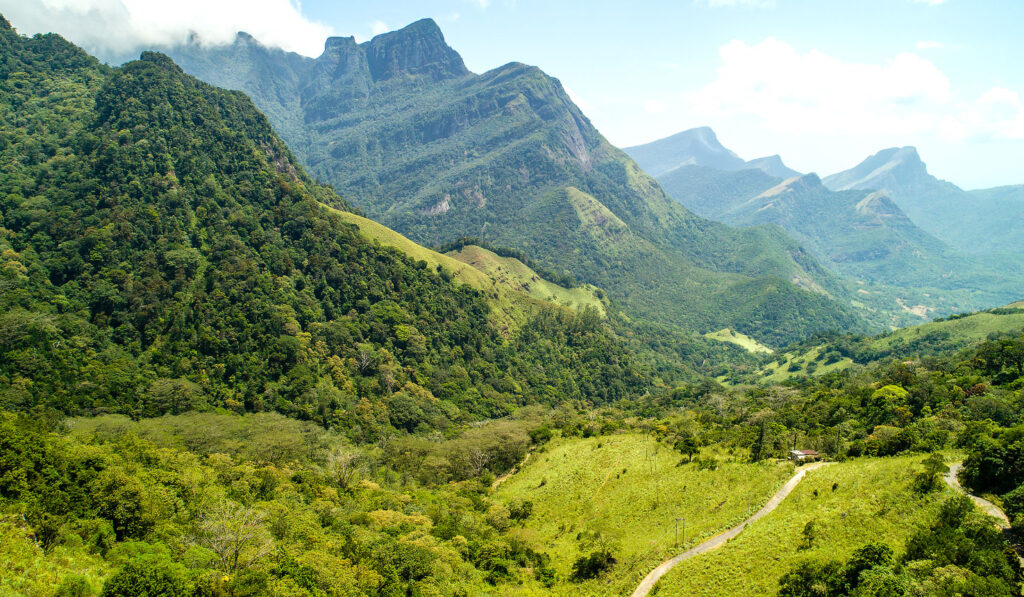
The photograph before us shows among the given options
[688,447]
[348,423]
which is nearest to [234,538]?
[688,447]

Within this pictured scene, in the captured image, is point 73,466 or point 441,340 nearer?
point 73,466

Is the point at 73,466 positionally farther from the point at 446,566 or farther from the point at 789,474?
the point at 789,474

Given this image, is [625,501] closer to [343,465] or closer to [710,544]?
[710,544]

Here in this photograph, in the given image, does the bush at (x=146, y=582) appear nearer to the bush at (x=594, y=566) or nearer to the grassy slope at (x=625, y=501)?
the grassy slope at (x=625, y=501)

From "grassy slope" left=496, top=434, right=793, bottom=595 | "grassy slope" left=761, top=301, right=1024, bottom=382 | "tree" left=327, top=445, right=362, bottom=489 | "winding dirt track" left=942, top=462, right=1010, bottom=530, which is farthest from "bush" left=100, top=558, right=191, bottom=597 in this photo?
"grassy slope" left=761, top=301, right=1024, bottom=382

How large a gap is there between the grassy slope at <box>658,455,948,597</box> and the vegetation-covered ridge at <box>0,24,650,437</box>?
77.6 m

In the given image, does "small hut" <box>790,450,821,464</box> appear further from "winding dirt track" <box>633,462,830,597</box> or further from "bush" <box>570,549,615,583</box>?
"bush" <box>570,549,615,583</box>

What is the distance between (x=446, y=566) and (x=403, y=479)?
Answer: 130 ft

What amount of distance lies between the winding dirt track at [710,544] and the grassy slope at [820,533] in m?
1.73

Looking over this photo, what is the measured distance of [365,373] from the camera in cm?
12450

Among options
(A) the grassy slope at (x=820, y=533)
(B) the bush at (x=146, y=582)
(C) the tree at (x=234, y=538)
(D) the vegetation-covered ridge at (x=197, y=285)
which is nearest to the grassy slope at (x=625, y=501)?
(A) the grassy slope at (x=820, y=533)

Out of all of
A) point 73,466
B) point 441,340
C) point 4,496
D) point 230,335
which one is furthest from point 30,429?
point 441,340

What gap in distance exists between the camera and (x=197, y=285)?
373 ft

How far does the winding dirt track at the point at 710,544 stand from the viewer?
43.4 metres
